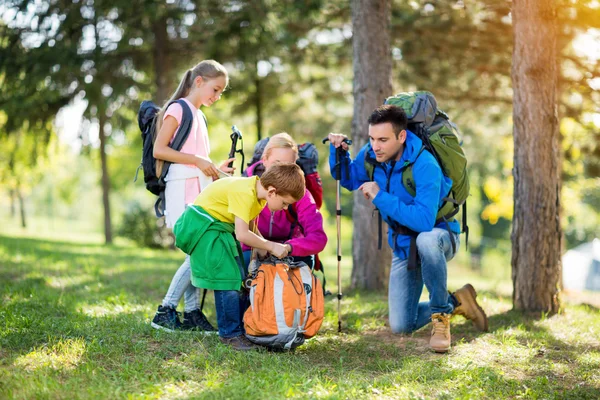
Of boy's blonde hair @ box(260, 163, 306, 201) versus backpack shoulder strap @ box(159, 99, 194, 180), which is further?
backpack shoulder strap @ box(159, 99, 194, 180)

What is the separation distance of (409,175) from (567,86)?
7000mm

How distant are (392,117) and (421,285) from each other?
1369 millimetres

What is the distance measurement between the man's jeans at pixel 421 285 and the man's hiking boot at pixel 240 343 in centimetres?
126

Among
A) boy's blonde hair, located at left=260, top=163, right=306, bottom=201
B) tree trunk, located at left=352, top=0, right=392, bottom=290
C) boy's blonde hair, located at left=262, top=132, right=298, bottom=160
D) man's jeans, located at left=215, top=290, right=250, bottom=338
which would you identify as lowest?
man's jeans, located at left=215, top=290, right=250, bottom=338

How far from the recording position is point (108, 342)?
12.7ft

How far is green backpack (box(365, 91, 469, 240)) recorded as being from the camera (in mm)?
4305

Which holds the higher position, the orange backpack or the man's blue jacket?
the man's blue jacket

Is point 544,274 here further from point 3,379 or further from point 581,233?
point 581,233

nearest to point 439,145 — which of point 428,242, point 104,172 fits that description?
point 428,242

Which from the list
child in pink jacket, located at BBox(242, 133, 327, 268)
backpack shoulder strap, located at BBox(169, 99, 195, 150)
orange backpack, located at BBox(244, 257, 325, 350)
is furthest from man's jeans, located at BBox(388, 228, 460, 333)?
backpack shoulder strap, located at BBox(169, 99, 195, 150)

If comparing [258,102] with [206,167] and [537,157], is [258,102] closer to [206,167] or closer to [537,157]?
[537,157]

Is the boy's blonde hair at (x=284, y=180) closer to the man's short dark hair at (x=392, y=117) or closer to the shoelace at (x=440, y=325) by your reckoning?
the man's short dark hair at (x=392, y=117)

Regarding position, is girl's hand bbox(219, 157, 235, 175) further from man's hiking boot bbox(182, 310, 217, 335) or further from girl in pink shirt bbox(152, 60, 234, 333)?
man's hiking boot bbox(182, 310, 217, 335)

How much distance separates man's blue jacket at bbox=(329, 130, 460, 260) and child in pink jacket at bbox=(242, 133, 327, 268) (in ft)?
1.53
